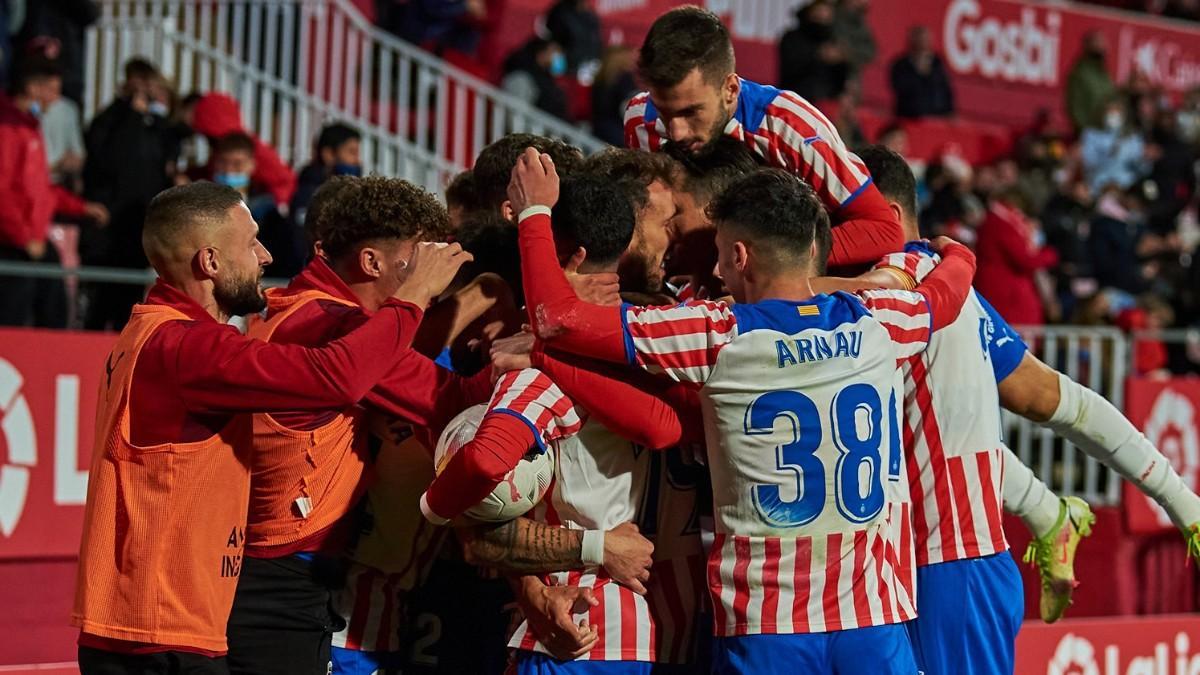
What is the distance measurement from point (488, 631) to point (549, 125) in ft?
28.5

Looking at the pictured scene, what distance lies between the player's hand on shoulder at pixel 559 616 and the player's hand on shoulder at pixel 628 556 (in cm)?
10

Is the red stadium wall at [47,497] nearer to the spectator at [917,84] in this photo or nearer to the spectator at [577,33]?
the spectator at [577,33]

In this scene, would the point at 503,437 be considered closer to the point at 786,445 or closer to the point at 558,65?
the point at 786,445

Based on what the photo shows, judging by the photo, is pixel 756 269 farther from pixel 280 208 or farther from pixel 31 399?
pixel 280 208

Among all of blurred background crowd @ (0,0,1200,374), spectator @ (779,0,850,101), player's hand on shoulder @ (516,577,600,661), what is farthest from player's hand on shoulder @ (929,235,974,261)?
spectator @ (779,0,850,101)

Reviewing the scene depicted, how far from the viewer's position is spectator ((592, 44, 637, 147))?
573 inches

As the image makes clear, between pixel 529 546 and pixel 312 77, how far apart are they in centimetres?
989

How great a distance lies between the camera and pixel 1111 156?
67.1 feet

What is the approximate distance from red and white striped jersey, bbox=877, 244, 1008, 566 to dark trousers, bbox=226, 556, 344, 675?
198 cm

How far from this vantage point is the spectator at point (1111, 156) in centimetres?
2039

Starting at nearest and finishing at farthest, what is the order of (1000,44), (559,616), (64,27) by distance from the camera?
(559,616)
(64,27)
(1000,44)

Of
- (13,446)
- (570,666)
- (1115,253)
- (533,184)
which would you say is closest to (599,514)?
(570,666)

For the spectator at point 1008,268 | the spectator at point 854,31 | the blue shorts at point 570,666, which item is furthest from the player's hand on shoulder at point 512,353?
the spectator at point 854,31

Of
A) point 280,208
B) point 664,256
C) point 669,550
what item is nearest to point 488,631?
point 669,550
